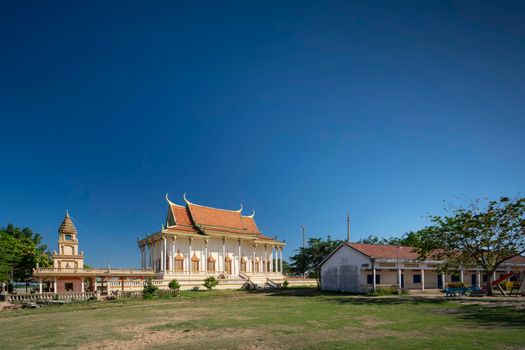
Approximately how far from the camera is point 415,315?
63.4 ft

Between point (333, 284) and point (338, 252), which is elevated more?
point (338, 252)

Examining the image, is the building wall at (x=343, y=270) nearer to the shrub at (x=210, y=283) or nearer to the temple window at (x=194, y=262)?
the shrub at (x=210, y=283)

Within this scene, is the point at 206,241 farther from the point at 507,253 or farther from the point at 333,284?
the point at 507,253

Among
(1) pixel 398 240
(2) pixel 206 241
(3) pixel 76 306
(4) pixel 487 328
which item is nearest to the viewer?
(4) pixel 487 328

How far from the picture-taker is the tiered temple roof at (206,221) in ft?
173

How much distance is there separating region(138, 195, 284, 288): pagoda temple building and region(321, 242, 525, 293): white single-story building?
10.8 m

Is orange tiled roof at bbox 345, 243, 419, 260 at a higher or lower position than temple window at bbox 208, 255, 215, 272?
higher

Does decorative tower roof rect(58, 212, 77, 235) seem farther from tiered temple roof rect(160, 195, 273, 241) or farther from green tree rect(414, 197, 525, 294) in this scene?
green tree rect(414, 197, 525, 294)

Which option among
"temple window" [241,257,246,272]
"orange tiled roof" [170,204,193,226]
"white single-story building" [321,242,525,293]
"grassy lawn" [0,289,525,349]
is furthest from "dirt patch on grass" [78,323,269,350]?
"temple window" [241,257,246,272]

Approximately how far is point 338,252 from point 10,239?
3591 centimetres

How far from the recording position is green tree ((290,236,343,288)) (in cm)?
5597

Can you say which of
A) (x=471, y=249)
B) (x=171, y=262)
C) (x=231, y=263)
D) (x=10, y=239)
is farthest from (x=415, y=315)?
(x=10, y=239)

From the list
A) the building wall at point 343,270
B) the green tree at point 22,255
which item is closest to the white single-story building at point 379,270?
the building wall at point 343,270

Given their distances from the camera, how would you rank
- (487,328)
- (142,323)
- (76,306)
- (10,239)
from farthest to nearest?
(10,239) < (76,306) < (142,323) < (487,328)
